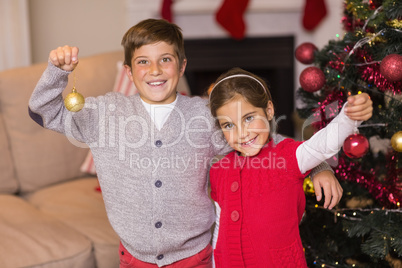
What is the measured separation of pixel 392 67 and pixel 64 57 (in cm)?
82

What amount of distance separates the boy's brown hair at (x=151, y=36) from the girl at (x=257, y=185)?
0.57 feet

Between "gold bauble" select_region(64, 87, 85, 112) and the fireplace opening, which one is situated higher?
"gold bauble" select_region(64, 87, 85, 112)

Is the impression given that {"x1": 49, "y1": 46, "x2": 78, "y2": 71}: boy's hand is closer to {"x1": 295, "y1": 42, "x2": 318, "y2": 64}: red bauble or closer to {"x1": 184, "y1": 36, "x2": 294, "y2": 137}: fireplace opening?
{"x1": 295, "y1": 42, "x2": 318, "y2": 64}: red bauble

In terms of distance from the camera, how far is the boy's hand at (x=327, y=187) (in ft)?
4.36

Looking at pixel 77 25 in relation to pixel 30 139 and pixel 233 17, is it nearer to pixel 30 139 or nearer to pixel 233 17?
pixel 233 17

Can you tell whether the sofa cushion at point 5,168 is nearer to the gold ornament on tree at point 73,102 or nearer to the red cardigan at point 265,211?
the gold ornament on tree at point 73,102

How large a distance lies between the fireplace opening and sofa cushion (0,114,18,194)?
1.51m

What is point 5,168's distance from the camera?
2.13m

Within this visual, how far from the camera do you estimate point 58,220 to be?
188cm

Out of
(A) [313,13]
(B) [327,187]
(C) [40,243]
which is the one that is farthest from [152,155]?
(A) [313,13]

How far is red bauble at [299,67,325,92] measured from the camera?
5.05 feet

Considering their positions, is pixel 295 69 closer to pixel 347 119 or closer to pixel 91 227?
pixel 91 227

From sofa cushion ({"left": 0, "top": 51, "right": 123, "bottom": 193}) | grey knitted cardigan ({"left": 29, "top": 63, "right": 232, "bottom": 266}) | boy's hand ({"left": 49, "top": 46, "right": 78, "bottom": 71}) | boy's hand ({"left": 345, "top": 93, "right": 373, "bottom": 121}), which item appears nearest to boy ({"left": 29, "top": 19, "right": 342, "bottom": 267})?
grey knitted cardigan ({"left": 29, "top": 63, "right": 232, "bottom": 266})

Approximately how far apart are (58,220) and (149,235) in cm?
64
